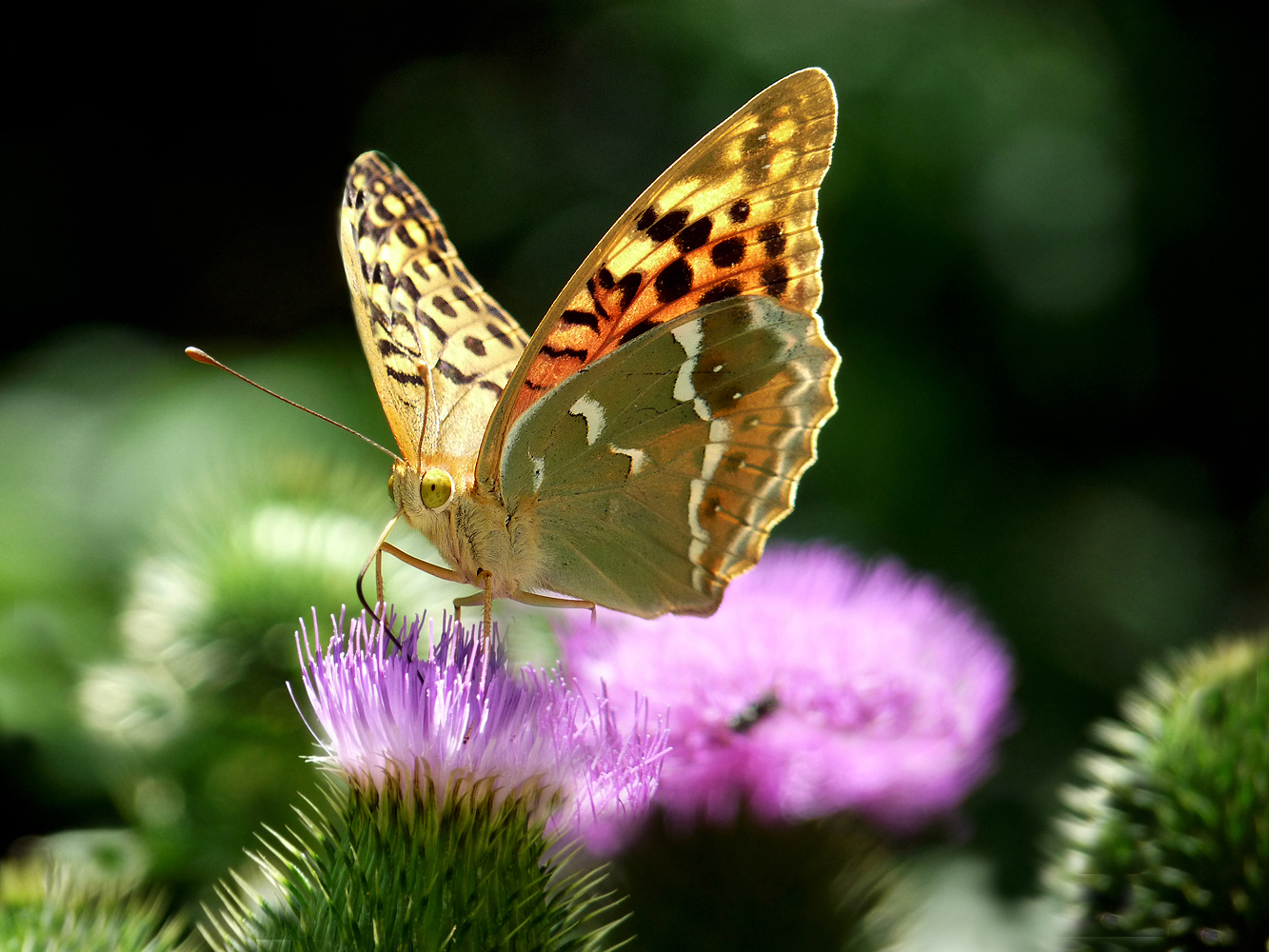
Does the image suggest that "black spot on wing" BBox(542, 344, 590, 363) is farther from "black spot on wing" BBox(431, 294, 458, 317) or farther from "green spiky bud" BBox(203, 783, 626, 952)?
"green spiky bud" BBox(203, 783, 626, 952)

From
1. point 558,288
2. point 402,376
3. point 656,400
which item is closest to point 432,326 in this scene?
point 402,376

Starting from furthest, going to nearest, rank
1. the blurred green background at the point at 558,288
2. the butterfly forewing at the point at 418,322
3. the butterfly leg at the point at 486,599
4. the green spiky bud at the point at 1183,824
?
the blurred green background at the point at 558,288
the green spiky bud at the point at 1183,824
the butterfly forewing at the point at 418,322
the butterfly leg at the point at 486,599

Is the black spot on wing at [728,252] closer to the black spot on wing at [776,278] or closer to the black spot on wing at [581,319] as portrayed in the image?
the black spot on wing at [776,278]

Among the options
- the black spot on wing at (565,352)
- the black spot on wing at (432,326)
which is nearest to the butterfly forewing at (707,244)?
the black spot on wing at (565,352)

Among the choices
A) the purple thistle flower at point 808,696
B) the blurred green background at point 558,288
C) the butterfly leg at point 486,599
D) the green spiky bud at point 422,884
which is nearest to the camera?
the green spiky bud at point 422,884

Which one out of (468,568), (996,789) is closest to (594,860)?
(468,568)

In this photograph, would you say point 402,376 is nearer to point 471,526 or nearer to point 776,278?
point 471,526

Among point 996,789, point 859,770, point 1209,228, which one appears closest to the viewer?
point 859,770

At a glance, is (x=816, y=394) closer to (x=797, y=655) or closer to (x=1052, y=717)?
(x=797, y=655)
